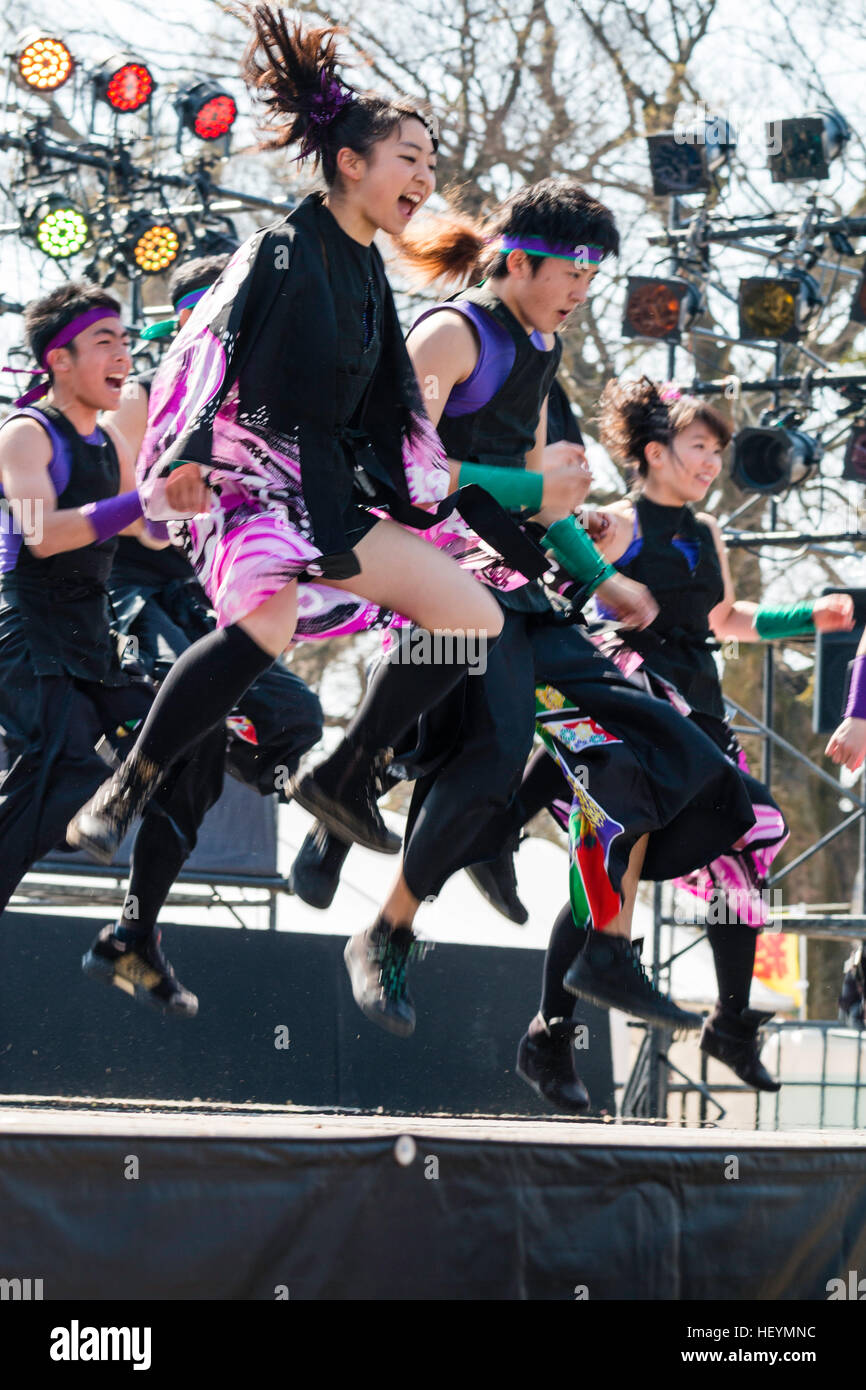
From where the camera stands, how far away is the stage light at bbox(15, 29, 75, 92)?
768cm

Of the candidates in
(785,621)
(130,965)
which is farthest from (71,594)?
(785,621)

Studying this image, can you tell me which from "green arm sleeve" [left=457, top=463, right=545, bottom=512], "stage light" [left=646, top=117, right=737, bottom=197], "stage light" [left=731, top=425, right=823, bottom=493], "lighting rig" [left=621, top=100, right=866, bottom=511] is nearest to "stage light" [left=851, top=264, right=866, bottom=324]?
"lighting rig" [left=621, top=100, right=866, bottom=511]

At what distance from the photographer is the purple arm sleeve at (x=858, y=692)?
14.1 ft

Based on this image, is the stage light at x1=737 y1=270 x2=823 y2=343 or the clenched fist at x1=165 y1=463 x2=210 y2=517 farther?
the stage light at x1=737 y1=270 x2=823 y2=343

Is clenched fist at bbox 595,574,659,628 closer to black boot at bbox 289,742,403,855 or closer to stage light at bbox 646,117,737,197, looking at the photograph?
black boot at bbox 289,742,403,855

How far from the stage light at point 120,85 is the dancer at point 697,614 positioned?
416 centimetres

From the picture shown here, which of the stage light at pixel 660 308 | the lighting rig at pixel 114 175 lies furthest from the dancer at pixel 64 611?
the stage light at pixel 660 308

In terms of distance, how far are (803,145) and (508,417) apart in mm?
5194

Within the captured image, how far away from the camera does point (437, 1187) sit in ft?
9.06

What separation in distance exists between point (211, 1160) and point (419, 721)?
3.85ft

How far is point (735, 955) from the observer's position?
4.42 metres

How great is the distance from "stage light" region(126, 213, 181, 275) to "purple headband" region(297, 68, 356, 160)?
4.93m

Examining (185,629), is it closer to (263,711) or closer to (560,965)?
(263,711)

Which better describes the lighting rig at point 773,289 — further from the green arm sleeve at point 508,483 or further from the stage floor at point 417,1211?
the stage floor at point 417,1211
